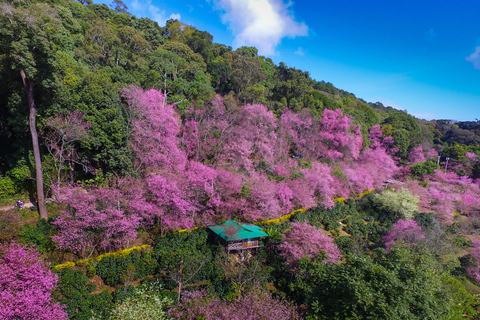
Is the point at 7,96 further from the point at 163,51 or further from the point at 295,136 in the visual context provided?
the point at 295,136

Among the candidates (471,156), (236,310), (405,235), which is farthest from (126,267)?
(471,156)

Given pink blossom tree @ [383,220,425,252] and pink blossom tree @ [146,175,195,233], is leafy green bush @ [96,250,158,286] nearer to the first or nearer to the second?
pink blossom tree @ [146,175,195,233]

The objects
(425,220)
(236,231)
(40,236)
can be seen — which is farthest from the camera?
(425,220)

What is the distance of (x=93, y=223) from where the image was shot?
39.2 ft

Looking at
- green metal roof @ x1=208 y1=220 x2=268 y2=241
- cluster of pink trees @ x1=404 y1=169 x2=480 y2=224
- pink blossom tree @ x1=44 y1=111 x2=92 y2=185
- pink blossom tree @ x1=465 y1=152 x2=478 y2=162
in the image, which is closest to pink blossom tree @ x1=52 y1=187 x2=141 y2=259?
pink blossom tree @ x1=44 y1=111 x2=92 y2=185

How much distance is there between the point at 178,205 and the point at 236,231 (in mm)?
3805

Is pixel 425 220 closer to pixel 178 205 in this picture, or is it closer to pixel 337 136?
pixel 337 136

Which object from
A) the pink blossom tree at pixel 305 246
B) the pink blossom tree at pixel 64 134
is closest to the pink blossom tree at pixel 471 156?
the pink blossom tree at pixel 305 246

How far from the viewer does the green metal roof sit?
14961 mm

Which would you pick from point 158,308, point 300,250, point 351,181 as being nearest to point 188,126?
point 300,250

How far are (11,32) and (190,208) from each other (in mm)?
12468

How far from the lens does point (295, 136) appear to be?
28.7 meters

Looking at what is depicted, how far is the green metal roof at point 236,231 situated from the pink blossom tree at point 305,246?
6.19 ft

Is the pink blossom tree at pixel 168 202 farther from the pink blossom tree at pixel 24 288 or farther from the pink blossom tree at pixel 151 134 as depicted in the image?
the pink blossom tree at pixel 24 288
